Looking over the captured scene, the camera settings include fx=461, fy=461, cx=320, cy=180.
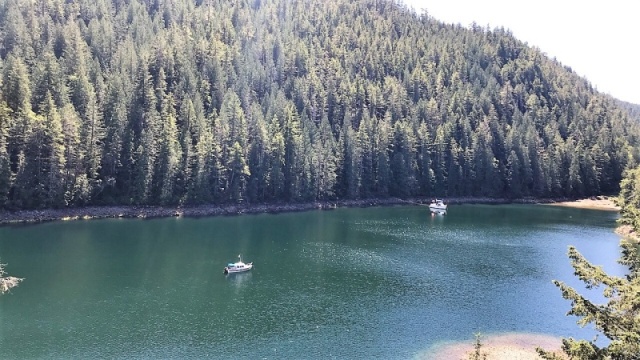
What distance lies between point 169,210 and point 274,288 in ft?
186

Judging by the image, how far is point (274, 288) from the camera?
57.2 metres

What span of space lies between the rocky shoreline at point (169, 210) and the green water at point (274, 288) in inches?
203

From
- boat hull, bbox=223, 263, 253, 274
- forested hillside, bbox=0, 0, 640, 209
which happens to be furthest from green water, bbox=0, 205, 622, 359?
forested hillside, bbox=0, 0, 640, 209

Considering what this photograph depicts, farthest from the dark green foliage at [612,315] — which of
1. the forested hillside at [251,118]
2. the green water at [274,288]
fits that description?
the forested hillside at [251,118]

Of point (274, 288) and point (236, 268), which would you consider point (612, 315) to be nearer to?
point (274, 288)

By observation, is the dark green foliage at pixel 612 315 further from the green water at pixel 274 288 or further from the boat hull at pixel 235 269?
the boat hull at pixel 235 269

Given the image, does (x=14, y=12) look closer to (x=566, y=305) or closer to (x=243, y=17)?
(x=243, y=17)

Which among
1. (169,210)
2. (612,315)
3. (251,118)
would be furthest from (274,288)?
(251,118)

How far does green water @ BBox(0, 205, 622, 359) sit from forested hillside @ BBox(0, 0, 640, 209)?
58.6 ft

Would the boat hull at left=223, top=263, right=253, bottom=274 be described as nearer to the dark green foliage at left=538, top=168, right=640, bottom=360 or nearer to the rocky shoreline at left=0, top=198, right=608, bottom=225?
the rocky shoreline at left=0, top=198, right=608, bottom=225

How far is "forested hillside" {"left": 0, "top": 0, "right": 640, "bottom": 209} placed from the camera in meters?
103

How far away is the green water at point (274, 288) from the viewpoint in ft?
137

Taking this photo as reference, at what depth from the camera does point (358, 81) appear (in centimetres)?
16550

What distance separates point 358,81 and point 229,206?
7598 cm
